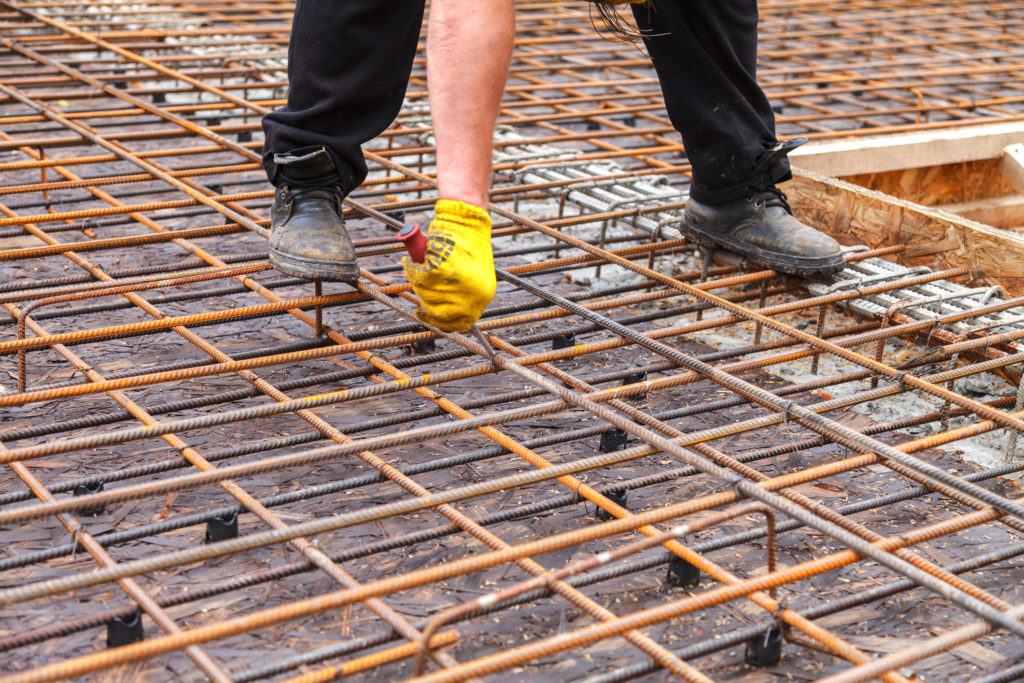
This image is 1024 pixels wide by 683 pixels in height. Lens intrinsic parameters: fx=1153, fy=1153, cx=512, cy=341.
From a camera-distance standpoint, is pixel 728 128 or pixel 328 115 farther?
pixel 728 128

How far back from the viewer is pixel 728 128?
247 centimetres

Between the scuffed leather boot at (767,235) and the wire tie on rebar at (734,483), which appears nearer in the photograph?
the wire tie on rebar at (734,483)

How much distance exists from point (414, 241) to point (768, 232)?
0.98m

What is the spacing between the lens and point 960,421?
2.21 metres

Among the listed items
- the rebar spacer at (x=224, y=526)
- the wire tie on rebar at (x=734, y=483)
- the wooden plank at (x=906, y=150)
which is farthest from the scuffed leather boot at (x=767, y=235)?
the rebar spacer at (x=224, y=526)

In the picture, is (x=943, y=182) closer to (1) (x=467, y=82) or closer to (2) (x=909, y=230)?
(2) (x=909, y=230)

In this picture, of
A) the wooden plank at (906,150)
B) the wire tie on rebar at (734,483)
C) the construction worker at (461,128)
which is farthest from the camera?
the wooden plank at (906,150)

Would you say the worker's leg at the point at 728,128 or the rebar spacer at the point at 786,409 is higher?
the worker's leg at the point at 728,128

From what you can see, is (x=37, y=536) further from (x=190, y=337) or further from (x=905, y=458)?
(x=905, y=458)

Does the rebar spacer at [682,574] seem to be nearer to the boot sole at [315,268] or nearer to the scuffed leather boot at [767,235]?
the boot sole at [315,268]

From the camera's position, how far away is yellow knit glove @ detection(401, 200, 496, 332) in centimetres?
186

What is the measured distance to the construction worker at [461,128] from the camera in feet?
6.16

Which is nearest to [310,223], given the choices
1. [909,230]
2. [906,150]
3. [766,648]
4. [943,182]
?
[766,648]

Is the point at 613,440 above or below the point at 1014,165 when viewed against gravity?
below
